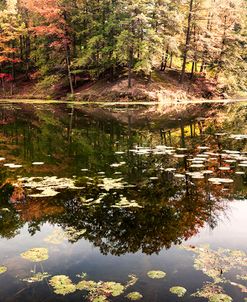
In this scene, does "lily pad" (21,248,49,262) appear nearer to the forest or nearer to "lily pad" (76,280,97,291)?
"lily pad" (76,280,97,291)

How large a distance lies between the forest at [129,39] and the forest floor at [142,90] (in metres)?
0.31

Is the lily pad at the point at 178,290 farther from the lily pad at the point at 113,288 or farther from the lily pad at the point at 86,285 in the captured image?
the lily pad at the point at 86,285

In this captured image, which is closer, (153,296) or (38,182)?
(153,296)

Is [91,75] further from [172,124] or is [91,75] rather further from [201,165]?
[201,165]

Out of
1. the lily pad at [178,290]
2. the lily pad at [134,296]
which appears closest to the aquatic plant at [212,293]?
the lily pad at [178,290]

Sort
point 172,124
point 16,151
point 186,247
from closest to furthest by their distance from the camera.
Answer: point 186,247 → point 16,151 → point 172,124

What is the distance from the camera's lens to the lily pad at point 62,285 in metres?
4.29

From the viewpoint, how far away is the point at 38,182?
884 cm

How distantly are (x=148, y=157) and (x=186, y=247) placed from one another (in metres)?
6.35

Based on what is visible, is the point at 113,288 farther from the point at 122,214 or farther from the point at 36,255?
the point at 122,214

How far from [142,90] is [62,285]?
33056 mm

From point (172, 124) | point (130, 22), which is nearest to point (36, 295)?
point (172, 124)

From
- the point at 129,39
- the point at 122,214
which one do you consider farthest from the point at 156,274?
the point at 129,39

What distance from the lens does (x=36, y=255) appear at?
210 inches
